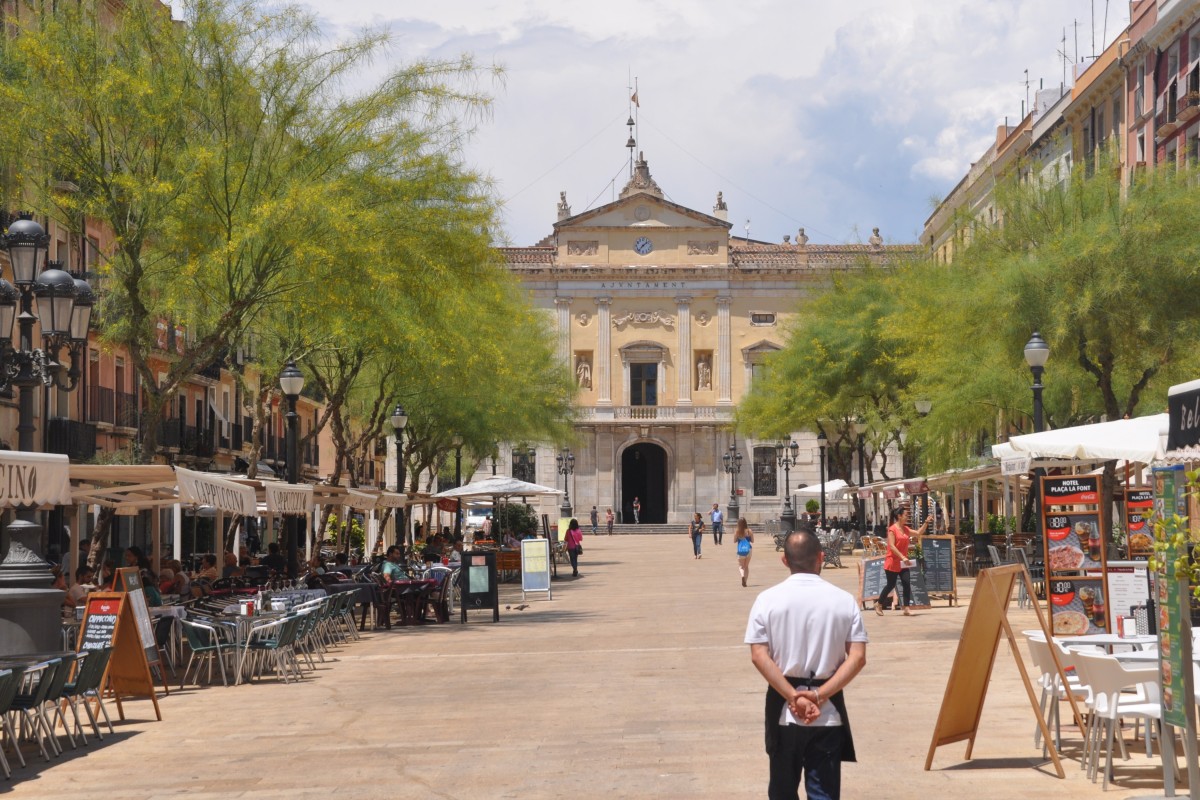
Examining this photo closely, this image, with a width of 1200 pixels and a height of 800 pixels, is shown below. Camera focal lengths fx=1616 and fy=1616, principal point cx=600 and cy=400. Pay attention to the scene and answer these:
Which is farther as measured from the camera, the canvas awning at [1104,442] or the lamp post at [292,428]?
the lamp post at [292,428]

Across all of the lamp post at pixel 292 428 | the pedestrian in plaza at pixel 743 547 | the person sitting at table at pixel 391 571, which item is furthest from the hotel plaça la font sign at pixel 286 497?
the pedestrian in plaza at pixel 743 547

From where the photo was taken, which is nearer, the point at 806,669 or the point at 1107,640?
the point at 806,669

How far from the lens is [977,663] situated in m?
10.0

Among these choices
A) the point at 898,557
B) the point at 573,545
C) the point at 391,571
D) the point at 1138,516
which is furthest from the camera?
the point at 573,545

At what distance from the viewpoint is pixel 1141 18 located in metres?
43.8

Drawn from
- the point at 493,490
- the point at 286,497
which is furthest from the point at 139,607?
the point at 493,490

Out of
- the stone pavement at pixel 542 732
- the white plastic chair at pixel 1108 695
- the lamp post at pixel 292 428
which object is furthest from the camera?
the lamp post at pixel 292 428

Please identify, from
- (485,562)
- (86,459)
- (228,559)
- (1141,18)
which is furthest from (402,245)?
(1141,18)

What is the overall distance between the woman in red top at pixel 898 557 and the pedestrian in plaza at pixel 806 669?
52.4 feet

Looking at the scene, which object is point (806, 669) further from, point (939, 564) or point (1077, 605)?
point (939, 564)

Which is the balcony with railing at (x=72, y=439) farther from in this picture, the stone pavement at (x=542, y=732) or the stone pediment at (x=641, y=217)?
the stone pediment at (x=641, y=217)

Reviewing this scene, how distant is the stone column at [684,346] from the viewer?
84562 mm

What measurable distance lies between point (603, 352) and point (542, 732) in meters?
73.1

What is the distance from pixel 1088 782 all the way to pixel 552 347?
42.9m
